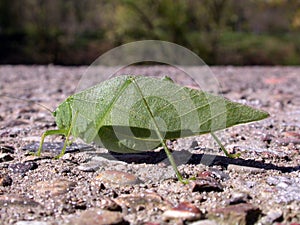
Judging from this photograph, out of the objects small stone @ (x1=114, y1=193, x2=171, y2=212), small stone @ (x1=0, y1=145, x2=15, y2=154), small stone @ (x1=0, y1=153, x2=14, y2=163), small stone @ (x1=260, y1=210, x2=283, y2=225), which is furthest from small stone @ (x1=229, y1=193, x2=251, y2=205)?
small stone @ (x1=0, y1=145, x2=15, y2=154)

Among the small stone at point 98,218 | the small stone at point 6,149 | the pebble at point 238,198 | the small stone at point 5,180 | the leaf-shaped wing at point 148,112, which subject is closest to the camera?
the small stone at point 98,218

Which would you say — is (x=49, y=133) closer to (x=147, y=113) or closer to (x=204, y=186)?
(x=147, y=113)

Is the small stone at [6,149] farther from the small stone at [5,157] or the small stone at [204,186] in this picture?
the small stone at [204,186]

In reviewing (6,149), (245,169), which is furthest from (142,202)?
(6,149)

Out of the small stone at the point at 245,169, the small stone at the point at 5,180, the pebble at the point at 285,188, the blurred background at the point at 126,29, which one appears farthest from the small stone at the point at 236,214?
the blurred background at the point at 126,29

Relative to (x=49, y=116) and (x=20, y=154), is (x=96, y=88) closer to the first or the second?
(x=20, y=154)

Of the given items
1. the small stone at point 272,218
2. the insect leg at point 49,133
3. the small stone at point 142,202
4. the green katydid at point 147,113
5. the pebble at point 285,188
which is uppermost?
the green katydid at point 147,113

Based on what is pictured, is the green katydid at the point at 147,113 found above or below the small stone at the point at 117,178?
above
